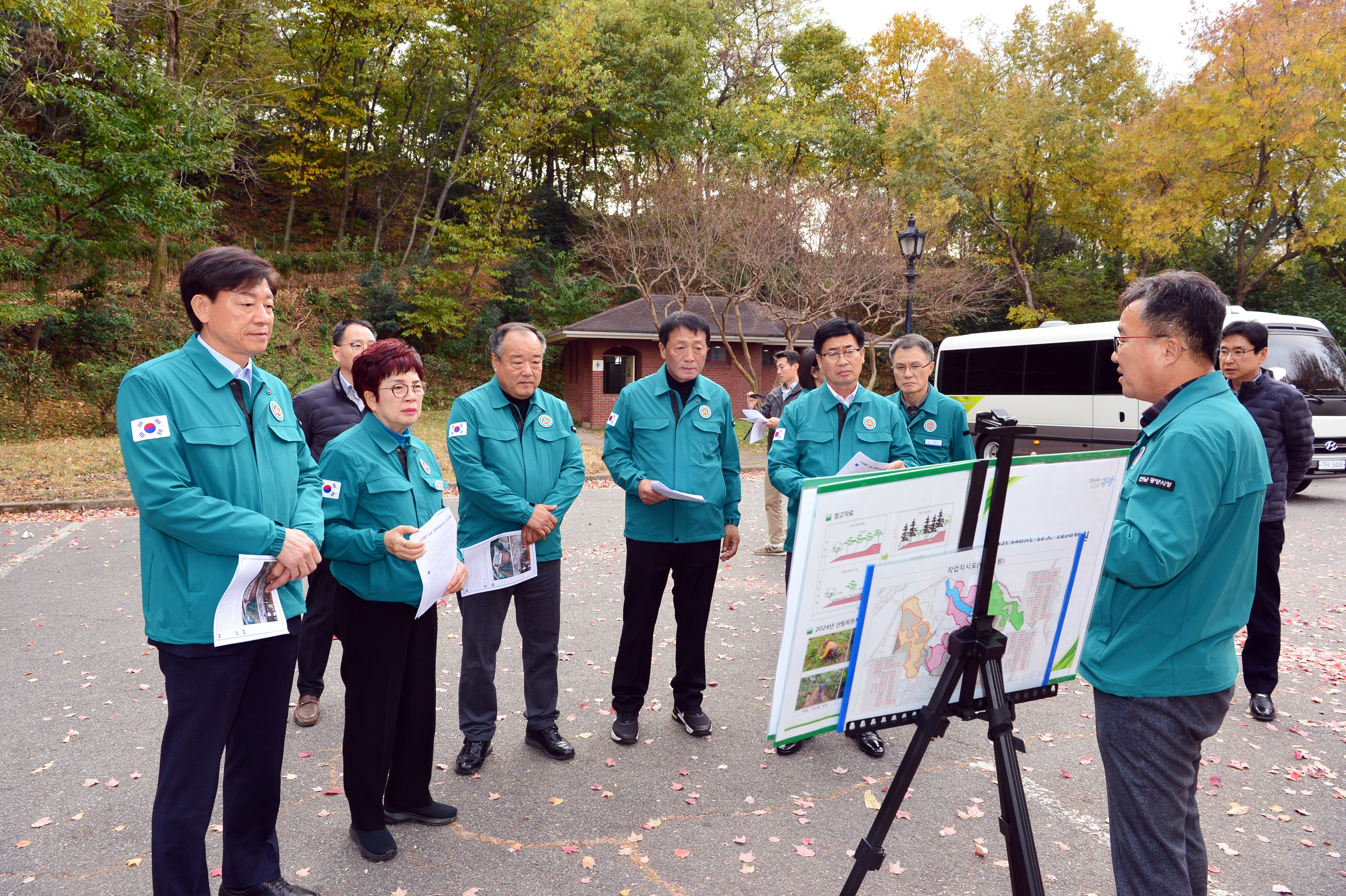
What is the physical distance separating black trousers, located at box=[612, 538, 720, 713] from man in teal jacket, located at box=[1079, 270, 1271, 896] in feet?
7.60

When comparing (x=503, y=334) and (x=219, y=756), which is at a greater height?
(x=503, y=334)

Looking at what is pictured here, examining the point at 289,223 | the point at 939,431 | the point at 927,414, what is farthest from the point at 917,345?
the point at 289,223

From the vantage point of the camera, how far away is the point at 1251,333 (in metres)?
4.38

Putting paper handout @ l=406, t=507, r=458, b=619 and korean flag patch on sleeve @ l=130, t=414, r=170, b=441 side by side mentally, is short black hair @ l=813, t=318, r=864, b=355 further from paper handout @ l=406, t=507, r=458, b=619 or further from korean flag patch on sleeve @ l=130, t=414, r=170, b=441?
korean flag patch on sleeve @ l=130, t=414, r=170, b=441

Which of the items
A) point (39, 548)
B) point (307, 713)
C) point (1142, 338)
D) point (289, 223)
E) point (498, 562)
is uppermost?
point (289, 223)

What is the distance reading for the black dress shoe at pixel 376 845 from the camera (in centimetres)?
299

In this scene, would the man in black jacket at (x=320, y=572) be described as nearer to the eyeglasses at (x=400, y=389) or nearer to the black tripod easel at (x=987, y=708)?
the eyeglasses at (x=400, y=389)

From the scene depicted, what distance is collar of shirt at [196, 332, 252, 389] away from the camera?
2490 mm

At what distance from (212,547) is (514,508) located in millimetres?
1492

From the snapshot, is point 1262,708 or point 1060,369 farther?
point 1060,369

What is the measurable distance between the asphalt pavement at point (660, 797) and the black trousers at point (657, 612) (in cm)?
27

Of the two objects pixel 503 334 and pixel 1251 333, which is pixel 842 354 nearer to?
pixel 503 334

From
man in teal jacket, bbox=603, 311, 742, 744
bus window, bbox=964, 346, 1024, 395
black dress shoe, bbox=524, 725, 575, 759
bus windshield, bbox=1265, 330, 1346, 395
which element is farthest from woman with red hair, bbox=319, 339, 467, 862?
bus window, bbox=964, 346, 1024, 395

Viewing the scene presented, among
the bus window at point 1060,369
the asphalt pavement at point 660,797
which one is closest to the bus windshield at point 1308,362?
the bus window at point 1060,369
